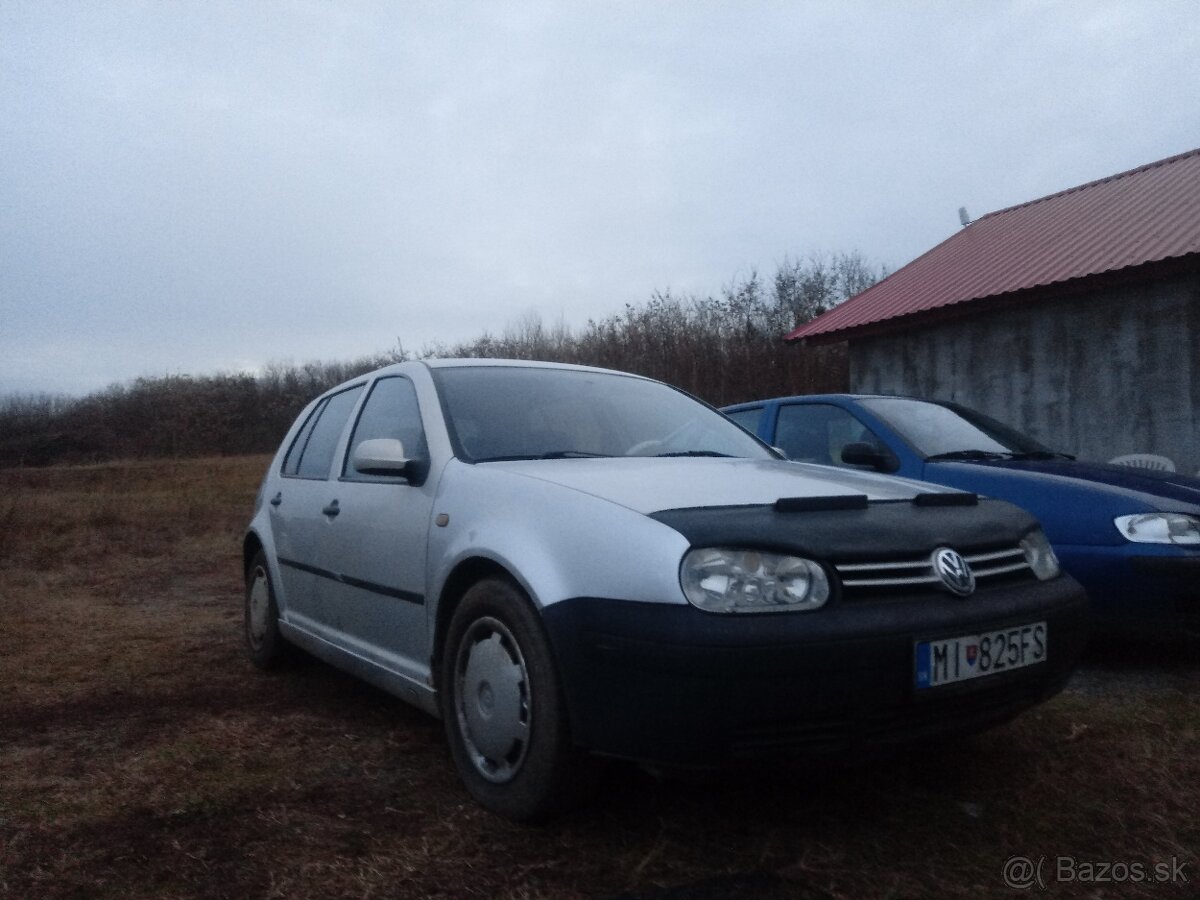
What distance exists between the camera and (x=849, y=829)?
2605mm

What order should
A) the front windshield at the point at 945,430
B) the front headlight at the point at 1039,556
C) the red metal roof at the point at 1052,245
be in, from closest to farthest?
the front headlight at the point at 1039,556, the front windshield at the point at 945,430, the red metal roof at the point at 1052,245

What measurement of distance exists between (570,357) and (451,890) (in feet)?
66.9

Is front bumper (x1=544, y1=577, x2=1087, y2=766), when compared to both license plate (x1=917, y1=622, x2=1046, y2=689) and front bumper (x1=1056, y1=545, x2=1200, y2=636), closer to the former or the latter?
license plate (x1=917, y1=622, x2=1046, y2=689)

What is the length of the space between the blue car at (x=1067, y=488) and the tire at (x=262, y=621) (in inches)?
110

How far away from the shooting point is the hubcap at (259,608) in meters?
4.74

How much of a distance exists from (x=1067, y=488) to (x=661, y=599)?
9.81 ft

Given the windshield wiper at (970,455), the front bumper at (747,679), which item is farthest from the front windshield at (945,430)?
the front bumper at (747,679)

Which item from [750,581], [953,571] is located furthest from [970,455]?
[750,581]

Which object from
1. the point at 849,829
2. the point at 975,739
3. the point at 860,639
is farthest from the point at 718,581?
the point at 975,739

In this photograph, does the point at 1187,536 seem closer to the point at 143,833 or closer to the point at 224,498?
the point at 143,833

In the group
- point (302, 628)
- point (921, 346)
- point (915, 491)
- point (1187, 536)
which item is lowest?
point (302, 628)

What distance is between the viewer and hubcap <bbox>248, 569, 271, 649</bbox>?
4742 mm

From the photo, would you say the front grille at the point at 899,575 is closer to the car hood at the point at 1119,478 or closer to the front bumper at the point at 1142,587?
the front bumper at the point at 1142,587

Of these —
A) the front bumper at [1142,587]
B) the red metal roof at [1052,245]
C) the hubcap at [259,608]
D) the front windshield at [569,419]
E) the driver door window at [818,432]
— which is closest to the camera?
the front windshield at [569,419]
